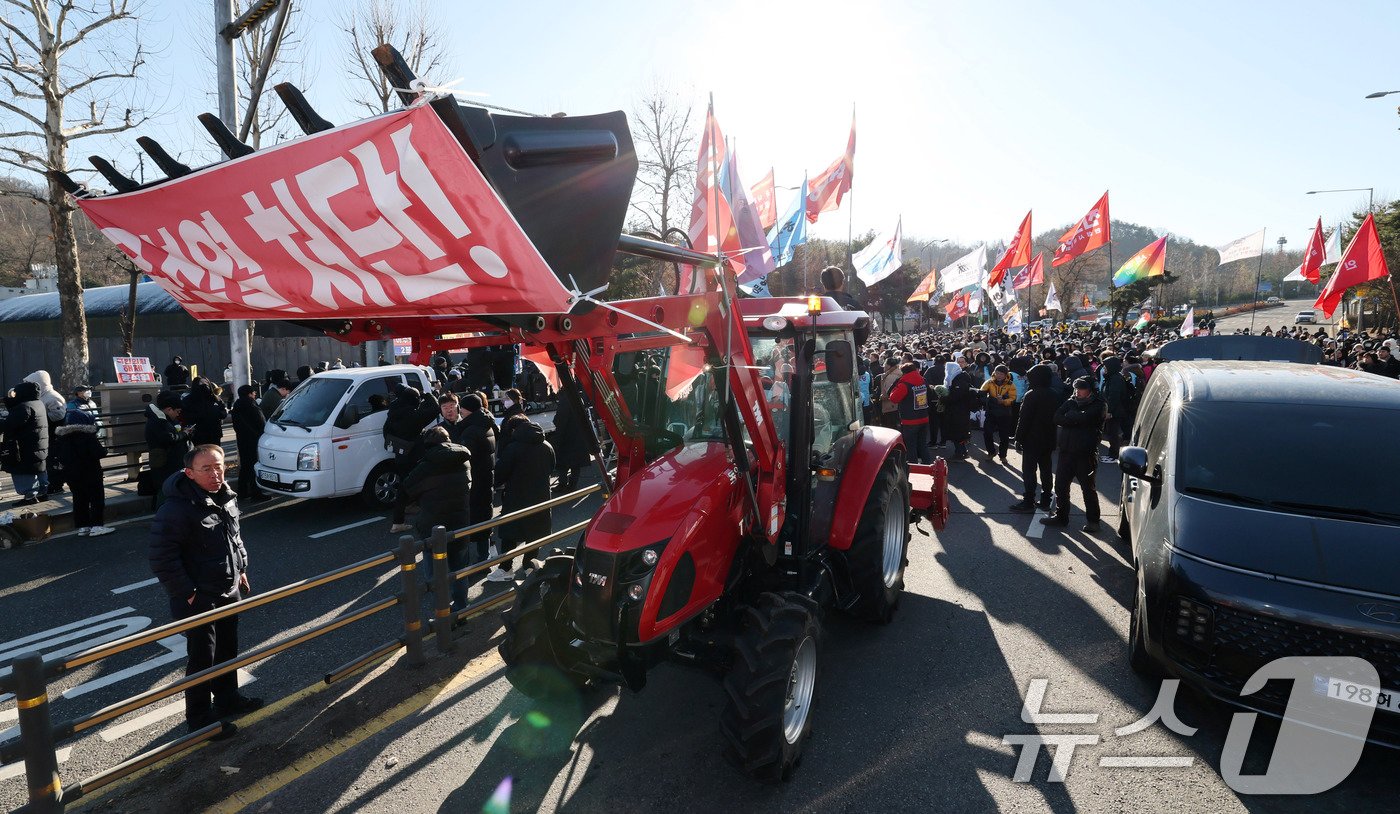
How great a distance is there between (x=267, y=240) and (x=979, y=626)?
551 centimetres

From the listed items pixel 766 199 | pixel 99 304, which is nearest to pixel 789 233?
pixel 766 199

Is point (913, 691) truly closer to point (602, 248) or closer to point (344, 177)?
point (602, 248)

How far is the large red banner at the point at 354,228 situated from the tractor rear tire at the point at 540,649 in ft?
7.45

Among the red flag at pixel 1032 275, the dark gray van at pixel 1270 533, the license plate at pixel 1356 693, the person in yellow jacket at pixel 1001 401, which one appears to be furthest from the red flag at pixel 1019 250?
the license plate at pixel 1356 693

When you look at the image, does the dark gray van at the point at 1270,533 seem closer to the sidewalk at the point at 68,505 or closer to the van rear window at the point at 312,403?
the van rear window at the point at 312,403

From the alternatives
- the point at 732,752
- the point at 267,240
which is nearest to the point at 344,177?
the point at 267,240

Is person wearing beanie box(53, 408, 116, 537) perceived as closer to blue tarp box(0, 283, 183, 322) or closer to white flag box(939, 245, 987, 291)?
white flag box(939, 245, 987, 291)

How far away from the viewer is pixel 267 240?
7.63 ft

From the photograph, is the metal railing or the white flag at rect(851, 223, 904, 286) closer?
the metal railing

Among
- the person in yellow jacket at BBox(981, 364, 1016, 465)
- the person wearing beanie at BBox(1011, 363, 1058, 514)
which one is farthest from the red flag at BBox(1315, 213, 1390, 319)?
the person wearing beanie at BBox(1011, 363, 1058, 514)

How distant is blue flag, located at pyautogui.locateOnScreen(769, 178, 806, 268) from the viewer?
16.4 m

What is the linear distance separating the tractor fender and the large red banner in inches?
133

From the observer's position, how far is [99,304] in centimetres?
3111

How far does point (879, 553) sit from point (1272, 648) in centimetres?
227
